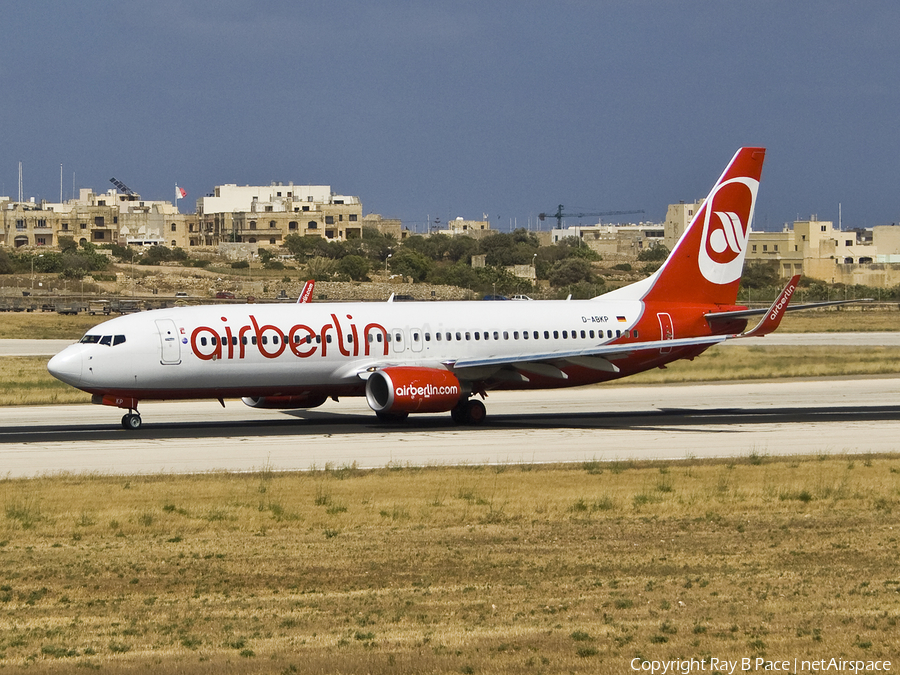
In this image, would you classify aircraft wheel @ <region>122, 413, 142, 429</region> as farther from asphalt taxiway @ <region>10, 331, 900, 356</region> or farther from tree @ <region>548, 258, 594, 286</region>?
tree @ <region>548, 258, 594, 286</region>

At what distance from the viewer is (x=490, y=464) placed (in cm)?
3014

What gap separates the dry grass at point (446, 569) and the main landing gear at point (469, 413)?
11.6 metres

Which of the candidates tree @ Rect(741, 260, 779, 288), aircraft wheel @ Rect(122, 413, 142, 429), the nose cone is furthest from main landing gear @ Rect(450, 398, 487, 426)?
tree @ Rect(741, 260, 779, 288)

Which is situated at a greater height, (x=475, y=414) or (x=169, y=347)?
(x=169, y=347)

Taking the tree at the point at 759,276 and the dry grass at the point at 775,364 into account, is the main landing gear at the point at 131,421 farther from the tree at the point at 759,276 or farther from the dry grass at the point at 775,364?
the tree at the point at 759,276

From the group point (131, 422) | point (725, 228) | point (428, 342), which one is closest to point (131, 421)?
point (131, 422)

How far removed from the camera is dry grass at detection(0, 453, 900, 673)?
45.5ft

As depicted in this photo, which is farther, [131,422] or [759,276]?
[759,276]

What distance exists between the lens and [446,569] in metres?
18.4

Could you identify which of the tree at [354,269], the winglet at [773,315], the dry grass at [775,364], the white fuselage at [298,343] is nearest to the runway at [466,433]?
the white fuselage at [298,343]

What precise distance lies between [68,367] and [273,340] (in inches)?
239

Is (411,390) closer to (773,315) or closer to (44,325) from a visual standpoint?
(773,315)

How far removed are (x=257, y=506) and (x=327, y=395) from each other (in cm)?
1673

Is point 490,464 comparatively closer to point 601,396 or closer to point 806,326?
point 601,396
